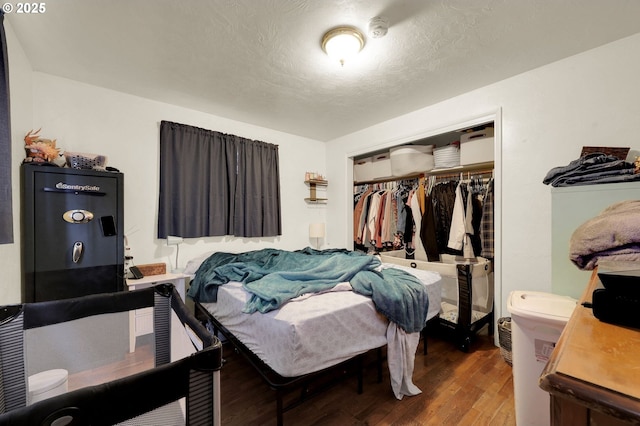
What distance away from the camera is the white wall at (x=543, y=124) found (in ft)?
6.17

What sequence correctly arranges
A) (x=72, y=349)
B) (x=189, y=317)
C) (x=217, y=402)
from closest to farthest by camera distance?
(x=217, y=402) < (x=189, y=317) < (x=72, y=349)

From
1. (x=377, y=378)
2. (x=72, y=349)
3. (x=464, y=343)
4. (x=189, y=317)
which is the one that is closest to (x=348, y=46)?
(x=189, y=317)

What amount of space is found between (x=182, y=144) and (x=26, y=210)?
1.38 meters

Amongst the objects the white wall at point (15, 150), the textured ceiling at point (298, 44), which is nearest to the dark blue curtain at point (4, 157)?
the white wall at point (15, 150)

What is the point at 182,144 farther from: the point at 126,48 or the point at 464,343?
the point at 464,343

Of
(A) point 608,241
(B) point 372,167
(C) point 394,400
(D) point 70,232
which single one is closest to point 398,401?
(C) point 394,400

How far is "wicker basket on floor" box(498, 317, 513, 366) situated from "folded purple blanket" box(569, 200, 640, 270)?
171 centimetres

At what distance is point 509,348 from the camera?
2158 millimetres

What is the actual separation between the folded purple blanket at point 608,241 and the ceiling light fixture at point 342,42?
5.39 feet

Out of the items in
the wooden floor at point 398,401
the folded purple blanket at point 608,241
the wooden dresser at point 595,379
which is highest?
the folded purple blanket at point 608,241

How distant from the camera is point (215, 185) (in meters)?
3.08

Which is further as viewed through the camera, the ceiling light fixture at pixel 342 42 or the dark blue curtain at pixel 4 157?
the ceiling light fixture at pixel 342 42

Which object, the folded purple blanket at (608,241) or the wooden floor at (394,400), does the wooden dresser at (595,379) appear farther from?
the wooden floor at (394,400)

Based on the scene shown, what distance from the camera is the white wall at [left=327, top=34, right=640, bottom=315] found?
188 centimetres
